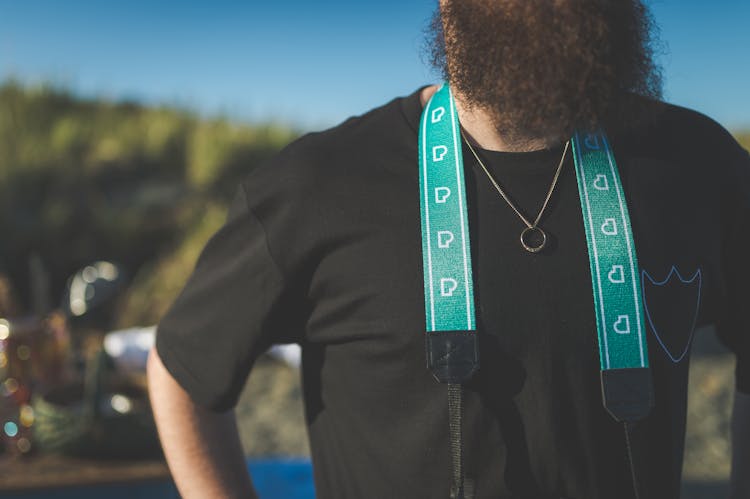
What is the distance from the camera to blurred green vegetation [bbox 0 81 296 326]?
8891mm

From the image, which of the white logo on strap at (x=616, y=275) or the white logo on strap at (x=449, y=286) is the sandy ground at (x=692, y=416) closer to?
the white logo on strap at (x=616, y=275)

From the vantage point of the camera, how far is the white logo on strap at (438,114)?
148 cm

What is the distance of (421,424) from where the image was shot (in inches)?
53.7

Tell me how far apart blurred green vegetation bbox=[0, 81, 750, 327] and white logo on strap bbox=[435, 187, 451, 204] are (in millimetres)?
6963

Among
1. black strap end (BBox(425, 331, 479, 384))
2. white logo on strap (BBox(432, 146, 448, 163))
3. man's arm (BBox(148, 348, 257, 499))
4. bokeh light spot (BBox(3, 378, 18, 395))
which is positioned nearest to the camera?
black strap end (BBox(425, 331, 479, 384))

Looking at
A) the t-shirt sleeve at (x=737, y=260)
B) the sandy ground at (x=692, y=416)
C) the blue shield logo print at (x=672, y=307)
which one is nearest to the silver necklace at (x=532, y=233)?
the blue shield logo print at (x=672, y=307)

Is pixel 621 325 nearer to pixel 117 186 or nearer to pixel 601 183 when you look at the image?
pixel 601 183

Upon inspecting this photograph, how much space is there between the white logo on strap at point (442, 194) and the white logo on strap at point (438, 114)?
0.57ft

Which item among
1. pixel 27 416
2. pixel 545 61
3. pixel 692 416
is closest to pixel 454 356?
pixel 545 61

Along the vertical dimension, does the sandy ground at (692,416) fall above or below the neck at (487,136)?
below

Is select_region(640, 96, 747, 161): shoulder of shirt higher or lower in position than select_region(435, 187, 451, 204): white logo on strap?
higher

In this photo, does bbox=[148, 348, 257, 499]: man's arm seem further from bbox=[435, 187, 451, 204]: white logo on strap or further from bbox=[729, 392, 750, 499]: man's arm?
bbox=[729, 392, 750, 499]: man's arm

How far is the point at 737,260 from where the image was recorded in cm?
152

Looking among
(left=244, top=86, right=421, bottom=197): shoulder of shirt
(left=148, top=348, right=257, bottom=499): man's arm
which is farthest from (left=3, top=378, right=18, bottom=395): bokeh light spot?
(left=244, top=86, right=421, bottom=197): shoulder of shirt
